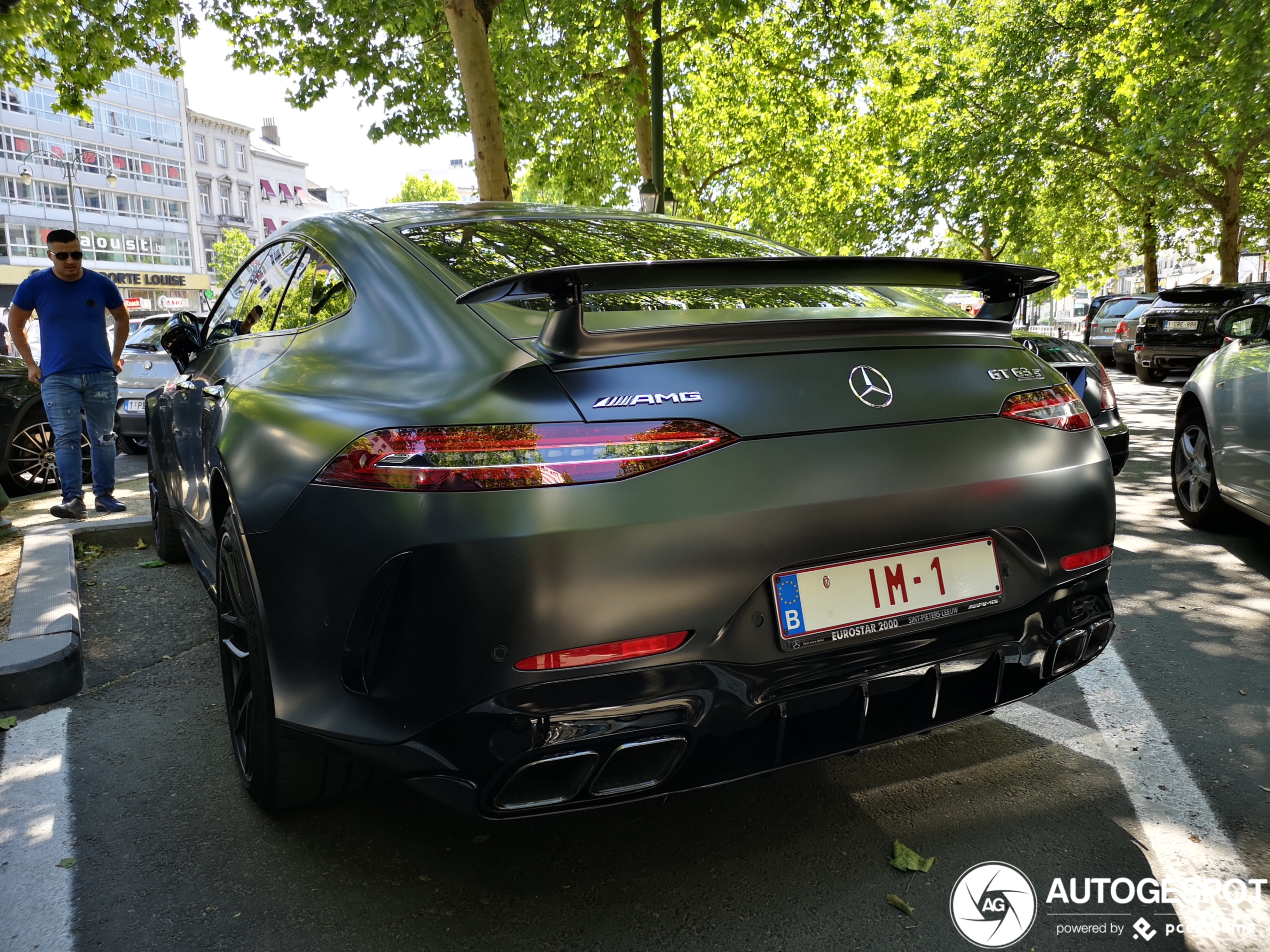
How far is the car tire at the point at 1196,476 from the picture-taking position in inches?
236

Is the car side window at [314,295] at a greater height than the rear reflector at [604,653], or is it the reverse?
the car side window at [314,295]

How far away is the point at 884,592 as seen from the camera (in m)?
2.24

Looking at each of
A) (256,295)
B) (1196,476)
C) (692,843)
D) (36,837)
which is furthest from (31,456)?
(1196,476)

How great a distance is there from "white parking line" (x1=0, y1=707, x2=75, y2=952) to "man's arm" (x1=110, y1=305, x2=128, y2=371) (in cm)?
462

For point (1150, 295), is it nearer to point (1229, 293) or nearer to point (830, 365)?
point (1229, 293)

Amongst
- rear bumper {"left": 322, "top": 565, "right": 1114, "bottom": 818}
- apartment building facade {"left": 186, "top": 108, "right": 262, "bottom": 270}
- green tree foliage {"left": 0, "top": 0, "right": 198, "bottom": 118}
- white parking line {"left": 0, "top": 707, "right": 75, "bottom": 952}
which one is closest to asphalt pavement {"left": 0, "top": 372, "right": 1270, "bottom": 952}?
white parking line {"left": 0, "top": 707, "right": 75, "bottom": 952}

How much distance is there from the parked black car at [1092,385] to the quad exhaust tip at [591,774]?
415cm

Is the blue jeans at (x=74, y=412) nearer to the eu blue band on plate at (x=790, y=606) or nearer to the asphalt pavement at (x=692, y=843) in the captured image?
the asphalt pavement at (x=692, y=843)

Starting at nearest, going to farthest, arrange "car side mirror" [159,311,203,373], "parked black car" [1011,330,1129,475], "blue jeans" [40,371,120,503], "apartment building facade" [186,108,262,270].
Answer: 1. "car side mirror" [159,311,203,373]
2. "parked black car" [1011,330,1129,475]
3. "blue jeans" [40,371,120,503]
4. "apartment building facade" [186,108,262,270]

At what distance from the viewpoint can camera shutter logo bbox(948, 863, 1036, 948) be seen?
2227 mm

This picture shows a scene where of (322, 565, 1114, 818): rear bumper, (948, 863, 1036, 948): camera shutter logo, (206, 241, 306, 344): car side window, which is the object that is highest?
(206, 241, 306, 344): car side window

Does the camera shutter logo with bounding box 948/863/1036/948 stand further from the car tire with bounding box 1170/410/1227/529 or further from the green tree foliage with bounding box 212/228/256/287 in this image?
the green tree foliage with bounding box 212/228/256/287

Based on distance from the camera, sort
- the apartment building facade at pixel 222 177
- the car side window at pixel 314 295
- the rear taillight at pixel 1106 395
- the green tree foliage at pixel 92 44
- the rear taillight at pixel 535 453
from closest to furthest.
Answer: the rear taillight at pixel 535 453 < the car side window at pixel 314 295 < the rear taillight at pixel 1106 395 < the green tree foliage at pixel 92 44 < the apartment building facade at pixel 222 177

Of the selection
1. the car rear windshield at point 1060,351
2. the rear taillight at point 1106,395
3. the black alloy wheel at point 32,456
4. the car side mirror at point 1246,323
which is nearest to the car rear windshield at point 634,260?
the car rear windshield at point 1060,351
